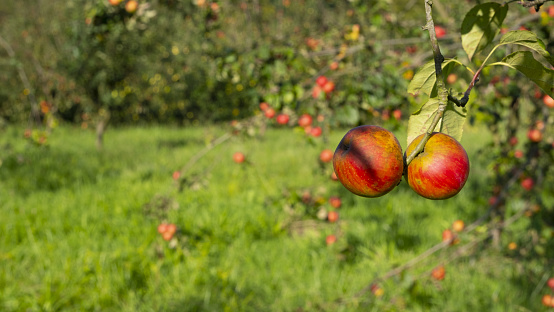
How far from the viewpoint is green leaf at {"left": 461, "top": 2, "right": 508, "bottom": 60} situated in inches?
24.0

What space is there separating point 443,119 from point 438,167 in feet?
0.26

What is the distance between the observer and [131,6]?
226 cm

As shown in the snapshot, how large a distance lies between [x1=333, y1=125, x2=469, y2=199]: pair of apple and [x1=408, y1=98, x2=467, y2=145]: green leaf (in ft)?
0.09

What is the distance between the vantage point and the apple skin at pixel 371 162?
1.79 feet

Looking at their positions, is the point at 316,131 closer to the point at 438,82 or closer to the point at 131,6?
the point at 131,6

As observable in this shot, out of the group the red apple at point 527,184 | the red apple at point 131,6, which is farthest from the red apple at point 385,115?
the red apple at point 131,6

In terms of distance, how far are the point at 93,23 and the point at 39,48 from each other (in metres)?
6.01

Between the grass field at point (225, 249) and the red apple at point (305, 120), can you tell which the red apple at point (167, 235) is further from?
the red apple at point (305, 120)

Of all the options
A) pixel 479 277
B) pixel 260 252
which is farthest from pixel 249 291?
pixel 479 277

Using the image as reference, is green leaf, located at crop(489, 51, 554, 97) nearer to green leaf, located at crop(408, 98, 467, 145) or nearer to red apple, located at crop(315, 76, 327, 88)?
green leaf, located at crop(408, 98, 467, 145)

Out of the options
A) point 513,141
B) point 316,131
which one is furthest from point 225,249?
point 513,141

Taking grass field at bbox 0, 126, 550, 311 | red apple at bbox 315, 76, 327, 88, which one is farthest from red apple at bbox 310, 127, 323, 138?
red apple at bbox 315, 76, 327, 88

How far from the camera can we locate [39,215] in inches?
132

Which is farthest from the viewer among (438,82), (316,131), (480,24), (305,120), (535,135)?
(316,131)
